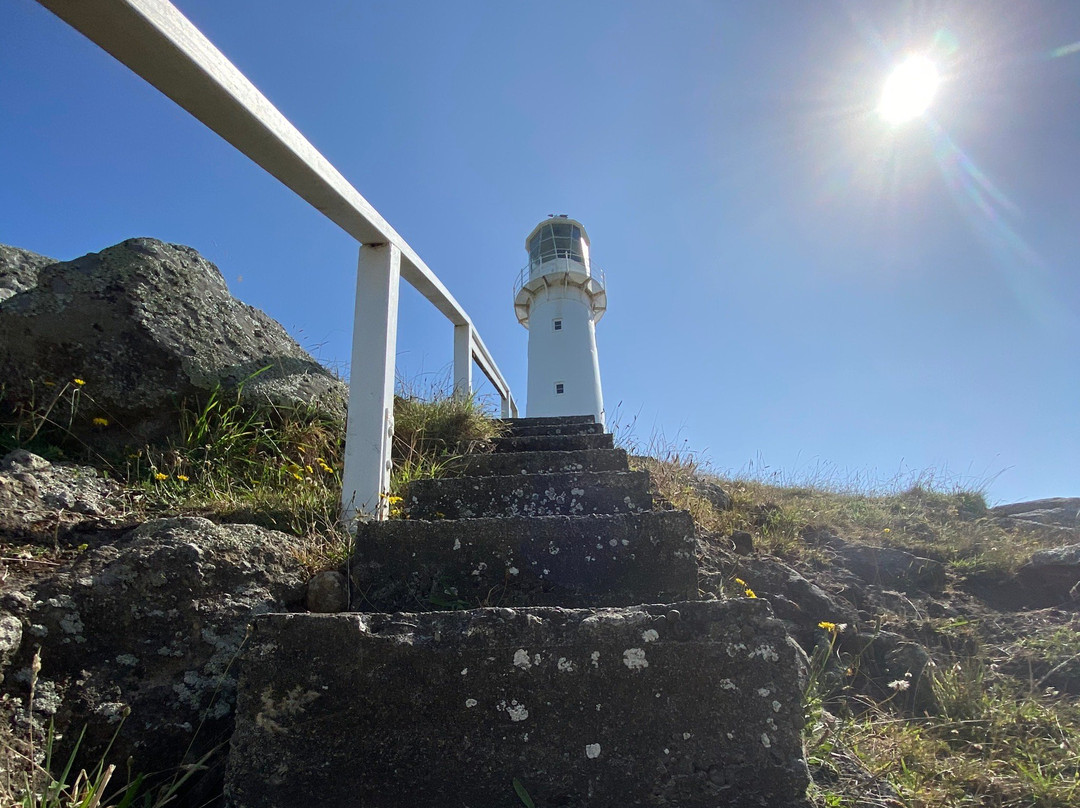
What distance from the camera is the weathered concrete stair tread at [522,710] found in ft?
4.16

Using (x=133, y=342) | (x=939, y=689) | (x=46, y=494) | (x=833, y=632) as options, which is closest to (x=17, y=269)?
(x=133, y=342)

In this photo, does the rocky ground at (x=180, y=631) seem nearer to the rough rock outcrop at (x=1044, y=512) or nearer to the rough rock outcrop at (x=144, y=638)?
the rough rock outcrop at (x=144, y=638)

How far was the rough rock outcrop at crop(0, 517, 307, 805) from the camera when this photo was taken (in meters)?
1.43

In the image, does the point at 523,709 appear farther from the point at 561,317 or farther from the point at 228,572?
the point at 561,317

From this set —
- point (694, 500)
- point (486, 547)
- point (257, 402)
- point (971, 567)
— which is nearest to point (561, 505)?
point (486, 547)

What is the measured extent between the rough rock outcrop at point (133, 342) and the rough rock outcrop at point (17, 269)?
35 millimetres

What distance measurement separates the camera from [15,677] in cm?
140

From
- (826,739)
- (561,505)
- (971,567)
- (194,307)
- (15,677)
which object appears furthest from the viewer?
(971,567)

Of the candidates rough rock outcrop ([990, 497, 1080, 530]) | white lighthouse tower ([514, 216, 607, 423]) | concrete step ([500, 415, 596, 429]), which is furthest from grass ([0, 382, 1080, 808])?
A: white lighthouse tower ([514, 216, 607, 423])

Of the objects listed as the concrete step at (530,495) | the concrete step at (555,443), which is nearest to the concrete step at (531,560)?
the concrete step at (530,495)

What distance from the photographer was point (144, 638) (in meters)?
1.60

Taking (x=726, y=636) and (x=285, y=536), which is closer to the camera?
(x=726, y=636)

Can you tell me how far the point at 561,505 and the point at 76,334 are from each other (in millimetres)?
2401

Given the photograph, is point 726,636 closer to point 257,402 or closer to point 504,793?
point 504,793
